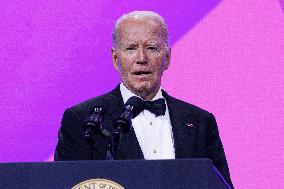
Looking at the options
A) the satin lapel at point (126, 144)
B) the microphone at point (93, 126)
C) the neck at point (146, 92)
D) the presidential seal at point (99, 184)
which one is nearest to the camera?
the presidential seal at point (99, 184)

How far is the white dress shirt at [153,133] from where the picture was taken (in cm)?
262

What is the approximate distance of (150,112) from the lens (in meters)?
2.74

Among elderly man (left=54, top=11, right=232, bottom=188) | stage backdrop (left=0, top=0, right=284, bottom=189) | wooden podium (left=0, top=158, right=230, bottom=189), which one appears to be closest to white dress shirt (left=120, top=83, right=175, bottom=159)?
elderly man (left=54, top=11, right=232, bottom=188)

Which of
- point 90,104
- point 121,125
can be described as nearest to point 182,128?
point 90,104

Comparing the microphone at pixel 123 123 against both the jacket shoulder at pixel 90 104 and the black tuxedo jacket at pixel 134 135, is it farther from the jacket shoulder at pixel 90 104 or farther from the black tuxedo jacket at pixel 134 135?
the jacket shoulder at pixel 90 104

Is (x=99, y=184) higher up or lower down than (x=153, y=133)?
lower down

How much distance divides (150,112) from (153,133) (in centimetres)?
9

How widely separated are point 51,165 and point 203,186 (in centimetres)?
38

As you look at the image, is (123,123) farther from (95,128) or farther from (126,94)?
(126,94)

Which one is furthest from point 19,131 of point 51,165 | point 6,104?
point 51,165

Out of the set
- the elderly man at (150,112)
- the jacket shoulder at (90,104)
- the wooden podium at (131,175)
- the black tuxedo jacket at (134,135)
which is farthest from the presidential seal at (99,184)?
the jacket shoulder at (90,104)

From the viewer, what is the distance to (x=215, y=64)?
3.35 meters

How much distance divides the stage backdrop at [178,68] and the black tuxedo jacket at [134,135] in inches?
20.7

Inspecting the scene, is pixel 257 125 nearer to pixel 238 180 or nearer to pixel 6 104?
pixel 238 180
